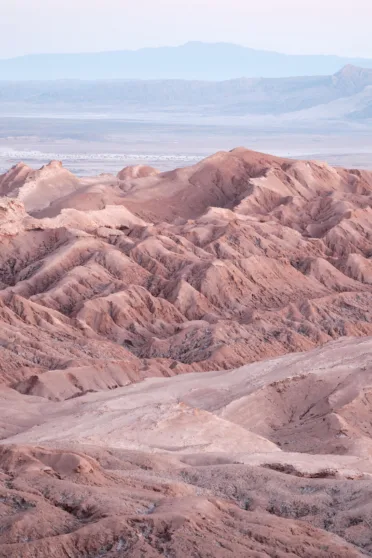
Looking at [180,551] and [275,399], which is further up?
[180,551]

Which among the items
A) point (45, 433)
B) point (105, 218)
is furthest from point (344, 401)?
point (105, 218)

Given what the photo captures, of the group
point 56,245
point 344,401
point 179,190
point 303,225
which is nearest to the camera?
point 344,401

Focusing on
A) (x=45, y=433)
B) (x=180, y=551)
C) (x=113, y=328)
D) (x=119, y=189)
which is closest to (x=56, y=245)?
(x=113, y=328)

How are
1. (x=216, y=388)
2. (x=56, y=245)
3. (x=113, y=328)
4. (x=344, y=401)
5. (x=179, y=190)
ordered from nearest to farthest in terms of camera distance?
(x=344, y=401)
(x=216, y=388)
(x=113, y=328)
(x=56, y=245)
(x=179, y=190)

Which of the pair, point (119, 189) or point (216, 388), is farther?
point (119, 189)

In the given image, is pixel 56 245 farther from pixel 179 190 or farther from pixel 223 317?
pixel 179 190

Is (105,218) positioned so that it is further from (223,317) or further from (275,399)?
(275,399)
